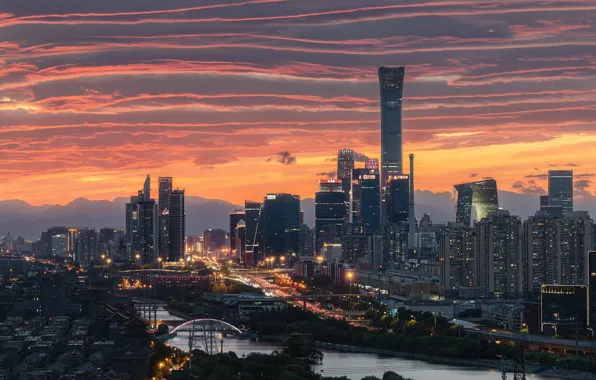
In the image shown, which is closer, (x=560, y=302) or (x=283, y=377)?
(x=283, y=377)

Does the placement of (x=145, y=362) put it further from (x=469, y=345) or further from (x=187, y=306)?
(x=187, y=306)

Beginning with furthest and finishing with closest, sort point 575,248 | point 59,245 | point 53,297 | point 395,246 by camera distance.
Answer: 1. point 59,245
2. point 395,246
3. point 575,248
4. point 53,297

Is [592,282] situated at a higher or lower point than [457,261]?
lower

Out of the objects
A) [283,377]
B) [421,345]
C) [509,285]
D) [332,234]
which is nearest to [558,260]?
[509,285]

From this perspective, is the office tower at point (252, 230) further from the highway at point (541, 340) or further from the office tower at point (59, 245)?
the highway at point (541, 340)

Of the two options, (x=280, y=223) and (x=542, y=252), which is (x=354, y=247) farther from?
(x=542, y=252)

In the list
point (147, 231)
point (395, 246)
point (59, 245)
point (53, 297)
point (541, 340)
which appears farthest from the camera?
point (59, 245)

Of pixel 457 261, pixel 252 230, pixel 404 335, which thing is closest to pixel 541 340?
pixel 404 335
